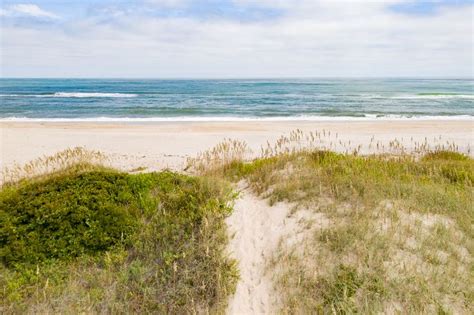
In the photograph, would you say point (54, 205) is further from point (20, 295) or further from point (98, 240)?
point (20, 295)

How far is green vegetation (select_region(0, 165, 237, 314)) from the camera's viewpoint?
4270 millimetres

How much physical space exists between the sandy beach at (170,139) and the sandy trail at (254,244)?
5.57 meters

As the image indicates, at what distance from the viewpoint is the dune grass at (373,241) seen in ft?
13.6

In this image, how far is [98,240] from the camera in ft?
16.7

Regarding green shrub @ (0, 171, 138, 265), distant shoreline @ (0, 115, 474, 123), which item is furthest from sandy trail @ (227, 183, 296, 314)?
distant shoreline @ (0, 115, 474, 123)

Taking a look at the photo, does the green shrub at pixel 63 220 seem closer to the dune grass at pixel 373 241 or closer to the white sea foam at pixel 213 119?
the dune grass at pixel 373 241

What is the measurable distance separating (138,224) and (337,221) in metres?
3.20

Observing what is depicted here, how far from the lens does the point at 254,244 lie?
5320 millimetres

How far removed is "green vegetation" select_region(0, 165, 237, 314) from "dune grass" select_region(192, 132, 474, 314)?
3.46ft

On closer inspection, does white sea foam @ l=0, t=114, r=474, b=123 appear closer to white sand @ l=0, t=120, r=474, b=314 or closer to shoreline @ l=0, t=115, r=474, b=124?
shoreline @ l=0, t=115, r=474, b=124

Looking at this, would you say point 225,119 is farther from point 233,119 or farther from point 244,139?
point 244,139

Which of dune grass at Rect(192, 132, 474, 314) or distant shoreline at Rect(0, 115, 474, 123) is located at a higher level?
distant shoreline at Rect(0, 115, 474, 123)

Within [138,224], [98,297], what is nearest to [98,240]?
[138,224]

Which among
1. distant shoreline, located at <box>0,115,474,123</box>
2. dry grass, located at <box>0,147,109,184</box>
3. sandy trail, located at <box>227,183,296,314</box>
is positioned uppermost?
distant shoreline, located at <box>0,115,474,123</box>
